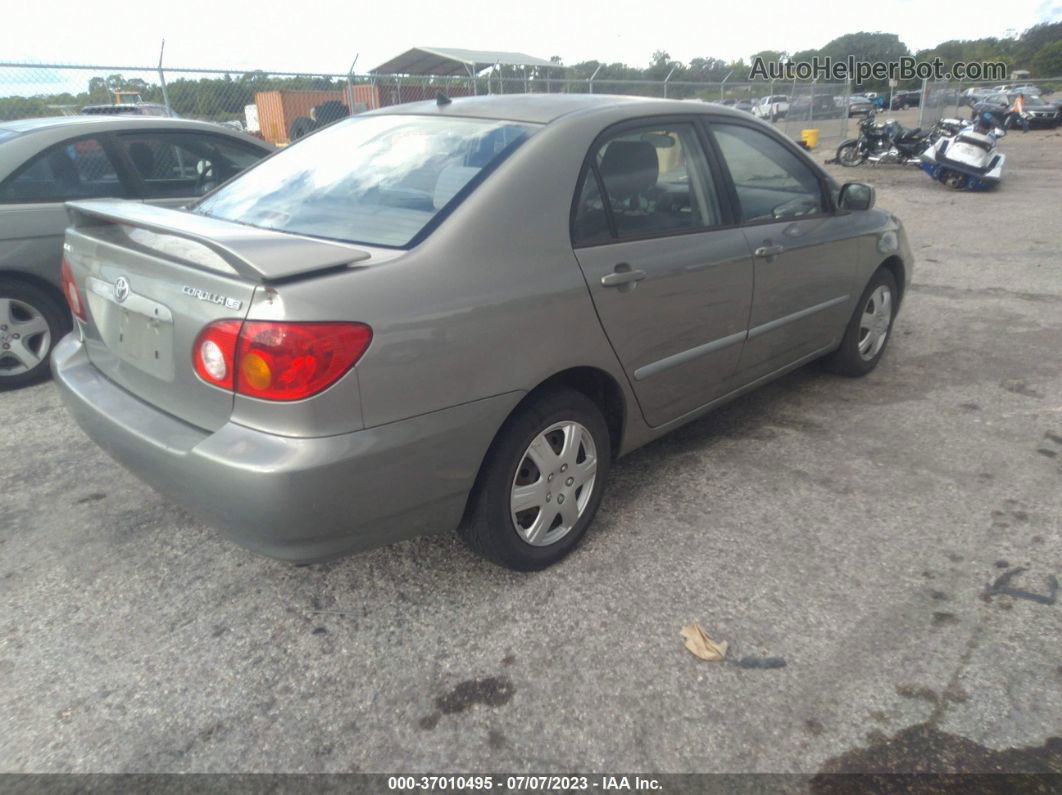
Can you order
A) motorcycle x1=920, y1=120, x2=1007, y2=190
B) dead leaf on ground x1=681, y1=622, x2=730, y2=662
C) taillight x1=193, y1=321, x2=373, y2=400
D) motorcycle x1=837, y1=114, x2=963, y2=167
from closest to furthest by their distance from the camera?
taillight x1=193, y1=321, x2=373, y2=400
dead leaf on ground x1=681, y1=622, x2=730, y2=662
motorcycle x1=920, y1=120, x2=1007, y2=190
motorcycle x1=837, y1=114, x2=963, y2=167

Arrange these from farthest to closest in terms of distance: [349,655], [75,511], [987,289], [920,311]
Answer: [987,289], [920,311], [75,511], [349,655]

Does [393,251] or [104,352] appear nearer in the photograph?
[393,251]

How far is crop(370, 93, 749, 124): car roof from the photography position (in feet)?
9.86

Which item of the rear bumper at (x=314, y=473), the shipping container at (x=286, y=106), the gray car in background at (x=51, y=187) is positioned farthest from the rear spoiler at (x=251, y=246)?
the shipping container at (x=286, y=106)

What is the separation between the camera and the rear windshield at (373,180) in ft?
8.62

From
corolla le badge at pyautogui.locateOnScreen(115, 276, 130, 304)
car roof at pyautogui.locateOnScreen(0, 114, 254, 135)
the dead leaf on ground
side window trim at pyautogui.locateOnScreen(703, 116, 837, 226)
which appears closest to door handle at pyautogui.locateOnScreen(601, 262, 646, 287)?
side window trim at pyautogui.locateOnScreen(703, 116, 837, 226)

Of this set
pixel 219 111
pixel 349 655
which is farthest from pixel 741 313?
pixel 219 111

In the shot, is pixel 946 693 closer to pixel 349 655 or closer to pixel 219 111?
pixel 349 655

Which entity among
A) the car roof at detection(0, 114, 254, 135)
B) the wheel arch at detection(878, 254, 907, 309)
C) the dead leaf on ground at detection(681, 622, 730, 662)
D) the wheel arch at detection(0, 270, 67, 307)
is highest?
the car roof at detection(0, 114, 254, 135)

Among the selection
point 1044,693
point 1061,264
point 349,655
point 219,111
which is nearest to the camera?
point 1044,693

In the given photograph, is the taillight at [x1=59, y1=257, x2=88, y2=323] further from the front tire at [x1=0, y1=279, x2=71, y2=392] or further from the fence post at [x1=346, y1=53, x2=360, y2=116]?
the fence post at [x1=346, y1=53, x2=360, y2=116]

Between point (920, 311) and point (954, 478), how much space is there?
3.21 meters

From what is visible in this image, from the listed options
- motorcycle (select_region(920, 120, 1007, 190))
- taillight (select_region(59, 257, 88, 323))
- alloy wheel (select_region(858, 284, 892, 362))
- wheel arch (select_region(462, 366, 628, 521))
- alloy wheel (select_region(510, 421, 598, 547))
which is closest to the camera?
wheel arch (select_region(462, 366, 628, 521))

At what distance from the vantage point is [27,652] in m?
2.49
